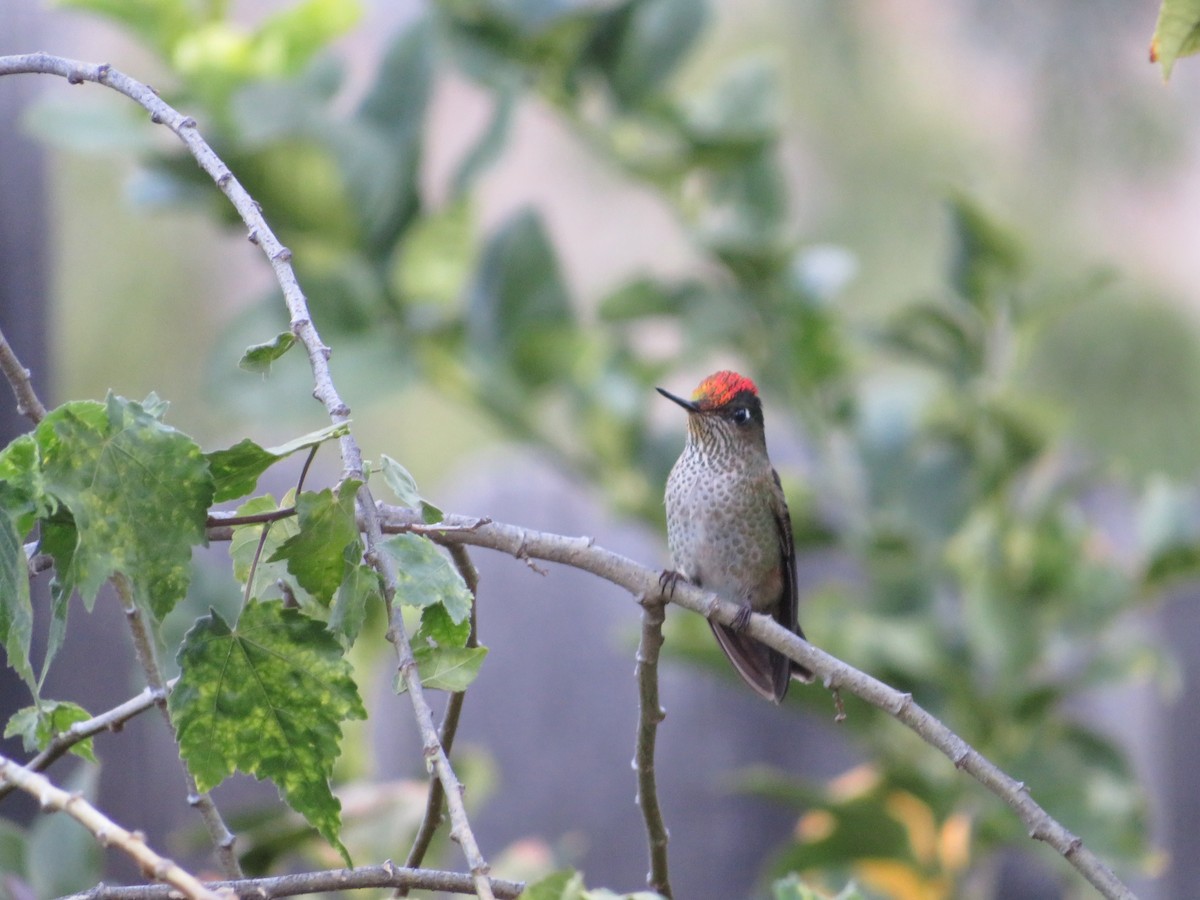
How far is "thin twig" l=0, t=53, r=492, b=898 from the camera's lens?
45cm

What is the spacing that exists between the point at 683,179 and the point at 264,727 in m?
1.39

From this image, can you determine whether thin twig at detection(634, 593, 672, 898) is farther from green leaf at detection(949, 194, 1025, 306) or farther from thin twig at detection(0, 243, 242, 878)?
green leaf at detection(949, 194, 1025, 306)

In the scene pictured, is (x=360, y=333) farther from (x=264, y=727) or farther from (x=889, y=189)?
(x=889, y=189)

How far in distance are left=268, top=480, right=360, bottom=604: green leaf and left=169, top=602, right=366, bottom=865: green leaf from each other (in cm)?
2

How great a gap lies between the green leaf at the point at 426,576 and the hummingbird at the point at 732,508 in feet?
2.32

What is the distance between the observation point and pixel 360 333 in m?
1.74

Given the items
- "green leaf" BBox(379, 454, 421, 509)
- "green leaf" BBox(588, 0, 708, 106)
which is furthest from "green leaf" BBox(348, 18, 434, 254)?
"green leaf" BBox(379, 454, 421, 509)

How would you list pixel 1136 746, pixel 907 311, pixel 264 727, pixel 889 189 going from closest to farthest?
pixel 264 727 → pixel 907 311 → pixel 1136 746 → pixel 889 189

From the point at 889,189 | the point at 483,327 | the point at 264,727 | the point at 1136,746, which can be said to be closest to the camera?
the point at 264,727

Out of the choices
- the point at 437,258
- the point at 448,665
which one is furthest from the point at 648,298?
the point at 448,665

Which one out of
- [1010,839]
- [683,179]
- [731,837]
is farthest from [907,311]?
[731,837]

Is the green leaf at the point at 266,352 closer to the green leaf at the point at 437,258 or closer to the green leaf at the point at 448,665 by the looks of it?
the green leaf at the point at 448,665

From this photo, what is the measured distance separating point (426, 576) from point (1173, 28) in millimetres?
437

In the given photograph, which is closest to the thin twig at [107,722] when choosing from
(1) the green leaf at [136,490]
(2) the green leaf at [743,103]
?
(1) the green leaf at [136,490]
